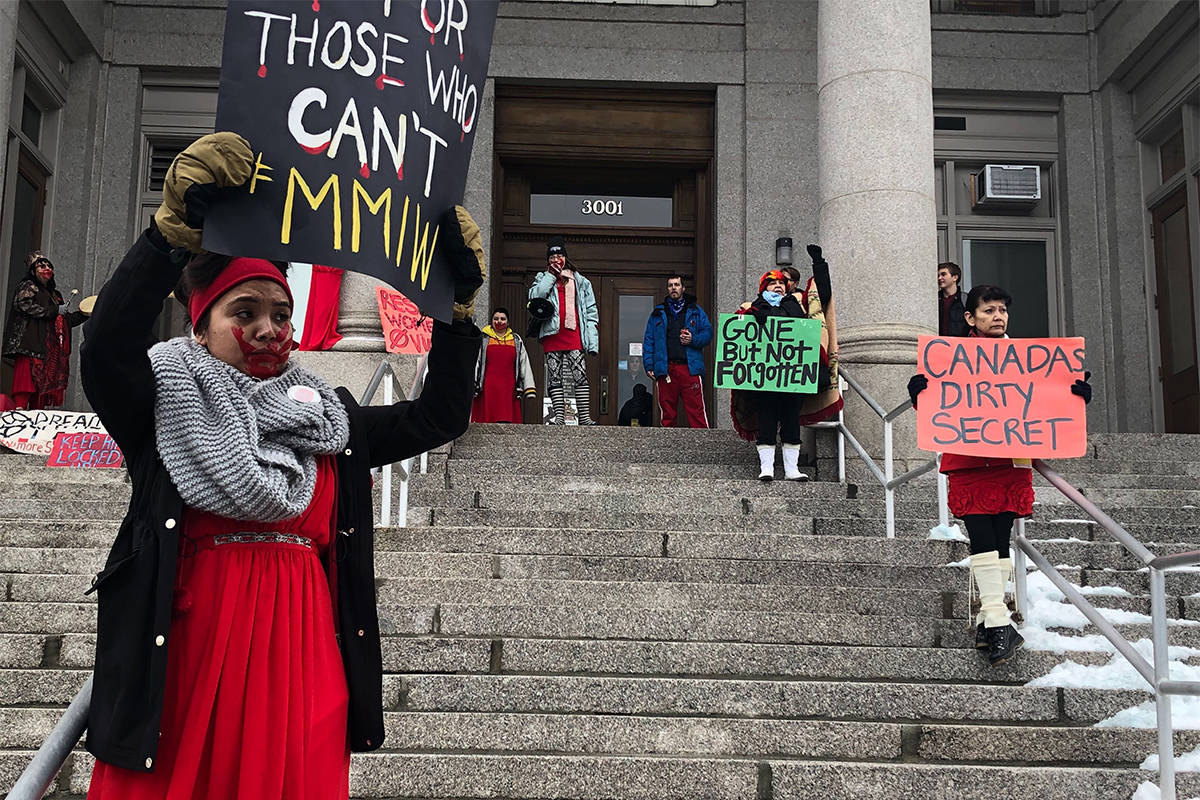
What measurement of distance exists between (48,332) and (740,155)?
9.09 meters

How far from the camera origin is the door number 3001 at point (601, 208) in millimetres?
18297

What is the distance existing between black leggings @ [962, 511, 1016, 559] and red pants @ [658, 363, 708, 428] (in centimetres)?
703

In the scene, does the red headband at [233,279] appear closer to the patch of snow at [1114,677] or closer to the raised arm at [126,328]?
the raised arm at [126,328]

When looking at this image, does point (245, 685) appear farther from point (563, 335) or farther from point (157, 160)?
point (157, 160)

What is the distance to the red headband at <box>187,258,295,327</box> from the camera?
2657 mm

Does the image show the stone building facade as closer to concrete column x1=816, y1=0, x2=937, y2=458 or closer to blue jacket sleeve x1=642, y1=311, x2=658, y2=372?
blue jacket sleeve x1=642, y1=311, x2=658, y2=372

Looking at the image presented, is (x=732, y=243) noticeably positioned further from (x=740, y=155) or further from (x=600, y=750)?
(x=600, y=750)

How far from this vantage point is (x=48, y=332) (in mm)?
13562

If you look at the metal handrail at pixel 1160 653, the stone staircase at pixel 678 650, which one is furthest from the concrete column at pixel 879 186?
the metal handrail at pixel 1160 653

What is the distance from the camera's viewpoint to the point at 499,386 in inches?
553

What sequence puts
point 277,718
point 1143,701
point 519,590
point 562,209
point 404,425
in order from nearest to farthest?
point 277,718 → point 404,425 → point 1143,701 → point 519,590 → point 562,209

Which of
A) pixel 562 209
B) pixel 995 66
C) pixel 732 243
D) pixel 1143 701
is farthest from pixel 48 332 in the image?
pixel 995 66

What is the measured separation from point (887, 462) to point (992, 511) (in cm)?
272

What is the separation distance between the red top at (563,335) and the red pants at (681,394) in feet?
3.20
